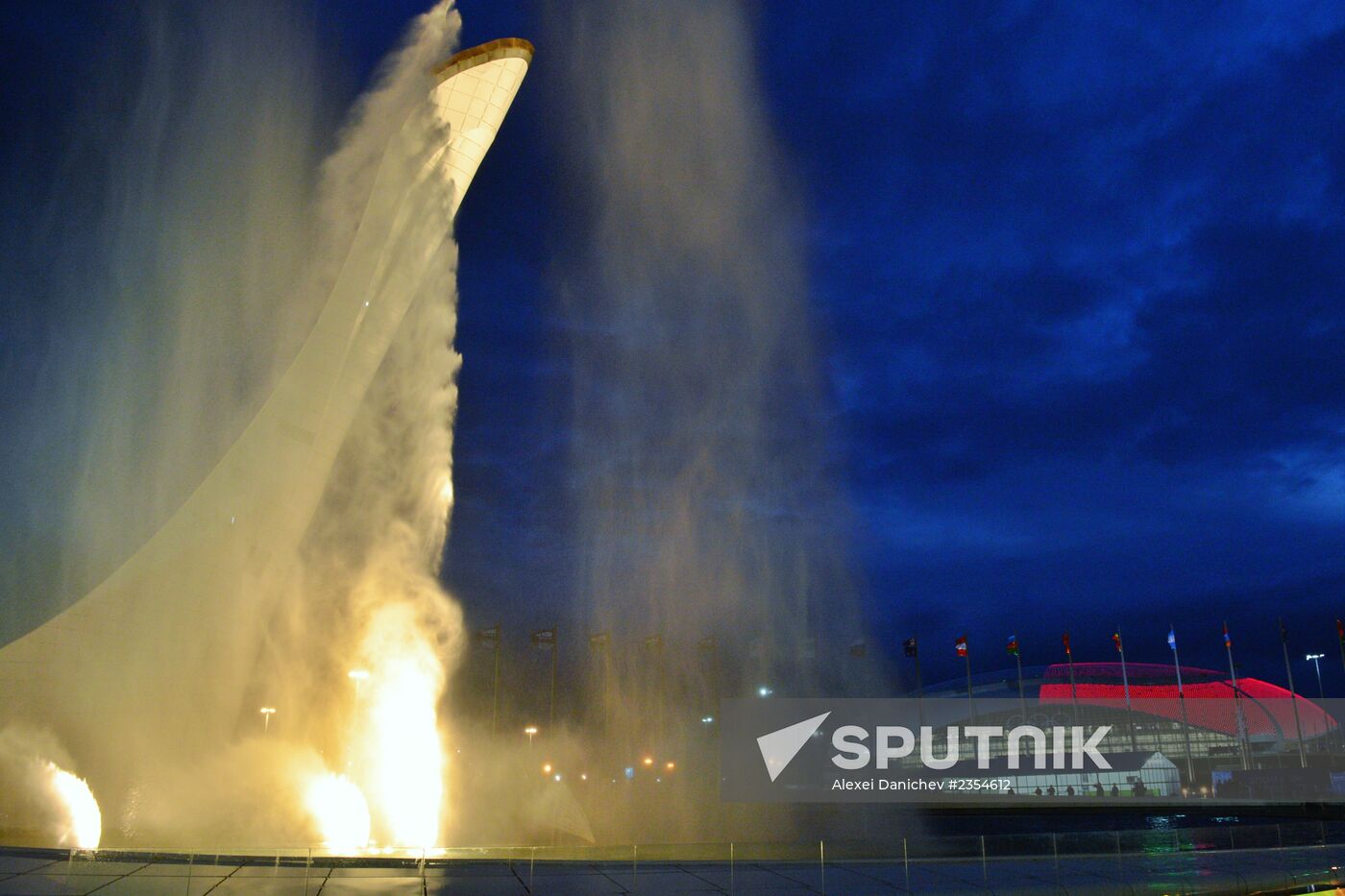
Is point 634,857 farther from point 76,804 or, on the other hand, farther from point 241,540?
point 241,540

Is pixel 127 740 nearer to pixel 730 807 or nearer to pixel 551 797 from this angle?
pixel 551 797

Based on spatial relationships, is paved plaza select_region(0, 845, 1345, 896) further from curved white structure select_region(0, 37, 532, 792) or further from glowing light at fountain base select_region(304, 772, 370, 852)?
curved white structure select_region(0, 37, 532, 792)

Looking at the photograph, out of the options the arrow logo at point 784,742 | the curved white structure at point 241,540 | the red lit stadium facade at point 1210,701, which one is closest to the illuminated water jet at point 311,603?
the curved white structure at point 241,540

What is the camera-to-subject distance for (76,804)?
2464 centimetres

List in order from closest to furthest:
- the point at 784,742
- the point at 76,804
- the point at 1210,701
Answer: the point at 76,804 → the point at 784,742 → the point at 1210,701

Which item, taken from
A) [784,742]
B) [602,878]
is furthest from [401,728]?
[784,742]

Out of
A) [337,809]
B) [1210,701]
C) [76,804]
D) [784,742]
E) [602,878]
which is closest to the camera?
[602,878]

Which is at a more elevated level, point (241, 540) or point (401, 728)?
point (241, 540)

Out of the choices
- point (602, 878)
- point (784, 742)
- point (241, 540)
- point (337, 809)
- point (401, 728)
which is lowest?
point (602, 878)

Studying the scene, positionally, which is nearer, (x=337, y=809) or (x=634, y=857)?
(x=634, y=857)

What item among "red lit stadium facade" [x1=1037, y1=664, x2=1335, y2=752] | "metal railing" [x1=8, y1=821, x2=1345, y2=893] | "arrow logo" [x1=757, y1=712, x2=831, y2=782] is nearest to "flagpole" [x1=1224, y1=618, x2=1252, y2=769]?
"red lit stadium facade" [x1=1037, y1=664, x2=1335, y2=752]

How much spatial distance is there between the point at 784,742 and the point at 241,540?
63.1m

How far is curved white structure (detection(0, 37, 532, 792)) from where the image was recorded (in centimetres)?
2684

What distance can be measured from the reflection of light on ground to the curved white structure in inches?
27.9
